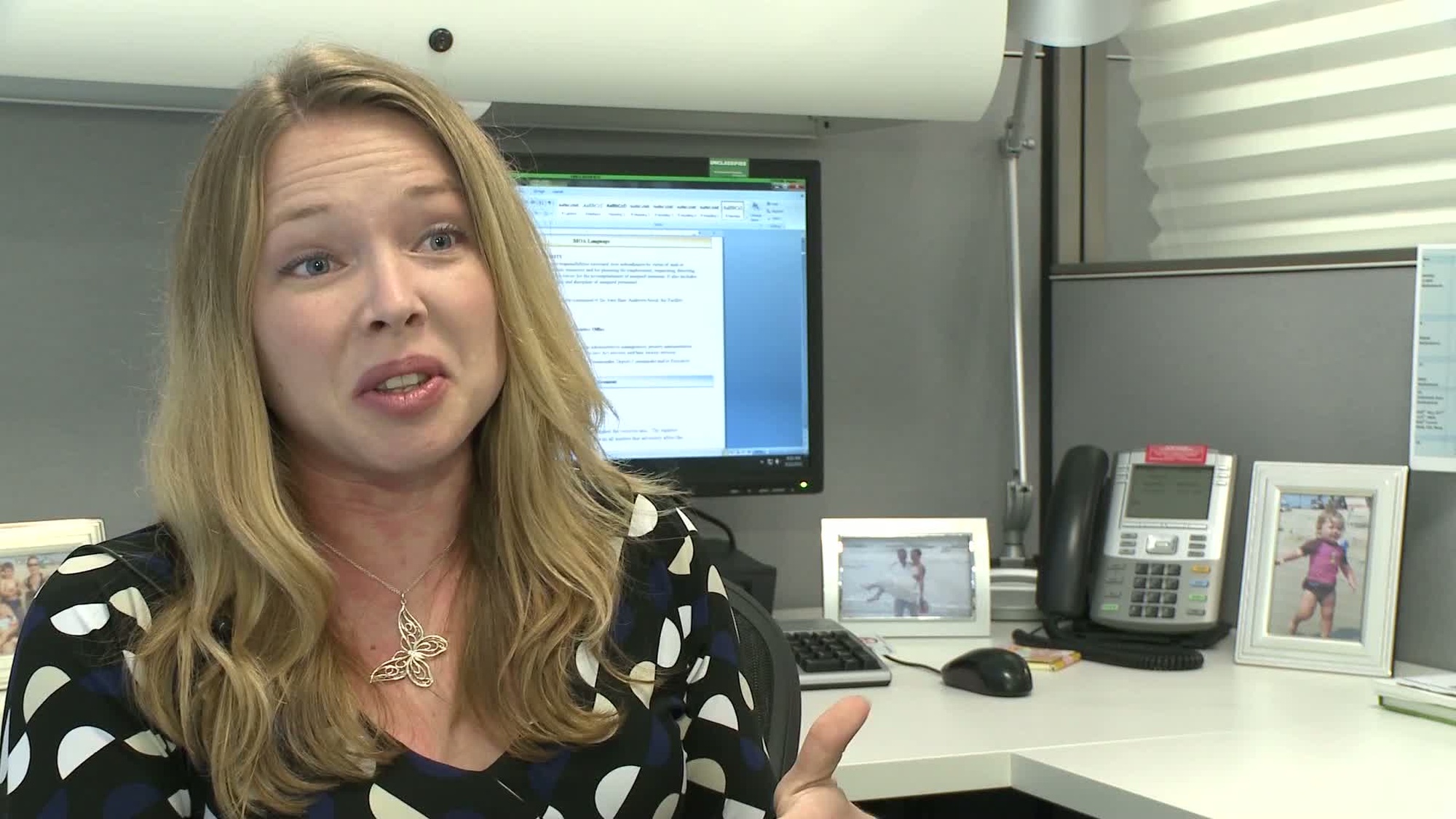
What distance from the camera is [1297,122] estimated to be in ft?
5.23

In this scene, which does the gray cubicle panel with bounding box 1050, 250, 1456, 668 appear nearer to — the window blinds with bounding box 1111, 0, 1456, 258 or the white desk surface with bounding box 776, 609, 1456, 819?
the window blinds with bounding box 1111, 0, 1456, 258

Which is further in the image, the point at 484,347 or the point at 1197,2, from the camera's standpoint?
the point at 1197,2

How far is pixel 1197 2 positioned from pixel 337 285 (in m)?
1.27

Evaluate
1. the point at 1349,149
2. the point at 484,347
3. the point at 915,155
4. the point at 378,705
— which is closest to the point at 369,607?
the point at 378,705

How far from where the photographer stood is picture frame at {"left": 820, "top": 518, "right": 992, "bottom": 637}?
1584 millimetres

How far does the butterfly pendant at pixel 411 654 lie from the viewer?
2.94 feet

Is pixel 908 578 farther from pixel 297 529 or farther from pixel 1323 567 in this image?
pixel 297 529

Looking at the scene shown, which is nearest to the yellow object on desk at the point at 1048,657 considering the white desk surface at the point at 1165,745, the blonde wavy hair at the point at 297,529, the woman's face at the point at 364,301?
the white desk surface at the point at 1165,745

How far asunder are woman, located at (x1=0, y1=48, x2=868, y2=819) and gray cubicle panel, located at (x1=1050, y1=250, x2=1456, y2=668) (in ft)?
2.86

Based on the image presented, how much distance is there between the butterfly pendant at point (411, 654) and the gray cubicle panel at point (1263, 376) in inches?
41.5

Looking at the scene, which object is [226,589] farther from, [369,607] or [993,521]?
[993,521]

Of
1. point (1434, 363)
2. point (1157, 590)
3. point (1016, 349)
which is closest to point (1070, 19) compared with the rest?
point (1016, 349)

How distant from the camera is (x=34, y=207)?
144 centimetres

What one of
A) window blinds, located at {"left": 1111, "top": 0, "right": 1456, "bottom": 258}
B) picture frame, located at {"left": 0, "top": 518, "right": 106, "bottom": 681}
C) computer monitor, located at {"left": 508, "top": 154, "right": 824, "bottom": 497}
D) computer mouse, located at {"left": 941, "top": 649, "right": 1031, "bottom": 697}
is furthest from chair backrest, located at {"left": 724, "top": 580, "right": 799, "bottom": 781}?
window blinds, located at {"left": 1111, "top": 0, "right": 1456, "bottom": 258}
